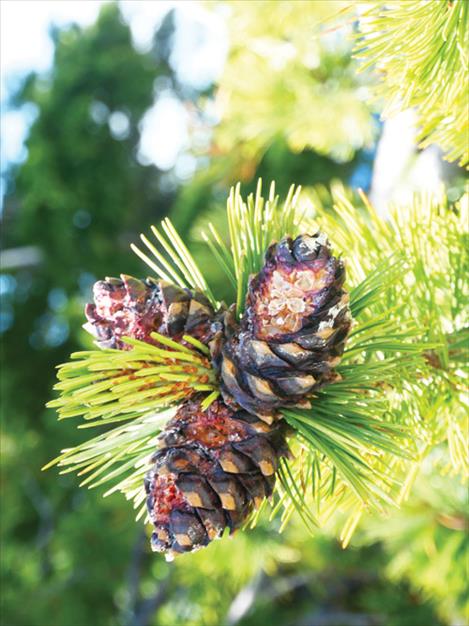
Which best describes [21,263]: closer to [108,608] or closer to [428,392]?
[108,608]

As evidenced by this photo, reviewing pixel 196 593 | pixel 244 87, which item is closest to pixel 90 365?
pixel 244 87

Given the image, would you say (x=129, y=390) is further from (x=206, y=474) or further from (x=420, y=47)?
(x=420, y=47)

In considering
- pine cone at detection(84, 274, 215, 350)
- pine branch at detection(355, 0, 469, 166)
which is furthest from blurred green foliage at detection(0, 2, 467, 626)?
pine cone at detection(84, 274, 215, 350)

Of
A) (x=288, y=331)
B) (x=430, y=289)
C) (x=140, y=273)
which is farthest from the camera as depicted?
(x=140, y=273)

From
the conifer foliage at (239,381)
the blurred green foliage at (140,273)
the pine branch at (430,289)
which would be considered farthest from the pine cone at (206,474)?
the blurred green foliage at (140,273)

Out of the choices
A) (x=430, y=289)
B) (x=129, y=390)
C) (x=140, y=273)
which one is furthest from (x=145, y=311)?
(x=140, y=273)
